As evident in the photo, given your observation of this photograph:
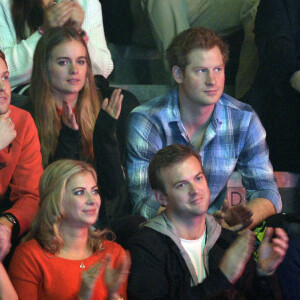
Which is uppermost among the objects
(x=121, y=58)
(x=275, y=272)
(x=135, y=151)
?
(x=121, y=58)

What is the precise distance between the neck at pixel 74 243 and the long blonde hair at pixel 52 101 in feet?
1.67

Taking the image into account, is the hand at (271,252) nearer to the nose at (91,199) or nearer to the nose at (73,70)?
the nose at (91,199)


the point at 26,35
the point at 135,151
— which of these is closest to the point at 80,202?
the point at 135,151

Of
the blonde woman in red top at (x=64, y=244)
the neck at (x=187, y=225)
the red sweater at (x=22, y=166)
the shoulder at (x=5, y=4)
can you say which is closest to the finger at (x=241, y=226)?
the neck at (x=187, y=225)

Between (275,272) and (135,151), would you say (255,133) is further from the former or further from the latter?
(275,272)

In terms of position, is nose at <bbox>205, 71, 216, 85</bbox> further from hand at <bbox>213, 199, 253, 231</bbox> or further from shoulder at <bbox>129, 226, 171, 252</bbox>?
shoulder at <bbox>129, 226, 171, 252</bbox>

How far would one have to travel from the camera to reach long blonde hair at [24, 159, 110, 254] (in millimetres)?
2322

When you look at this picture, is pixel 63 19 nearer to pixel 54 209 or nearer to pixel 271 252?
pixel 54 209

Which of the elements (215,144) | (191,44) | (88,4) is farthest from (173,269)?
(88,4)

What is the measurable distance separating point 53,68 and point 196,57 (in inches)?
21.9

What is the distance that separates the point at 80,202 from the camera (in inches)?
93.4

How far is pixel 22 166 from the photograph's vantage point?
2.61 m

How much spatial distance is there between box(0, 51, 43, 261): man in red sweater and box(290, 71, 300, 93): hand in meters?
1.16

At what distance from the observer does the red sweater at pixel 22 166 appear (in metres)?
2.59
